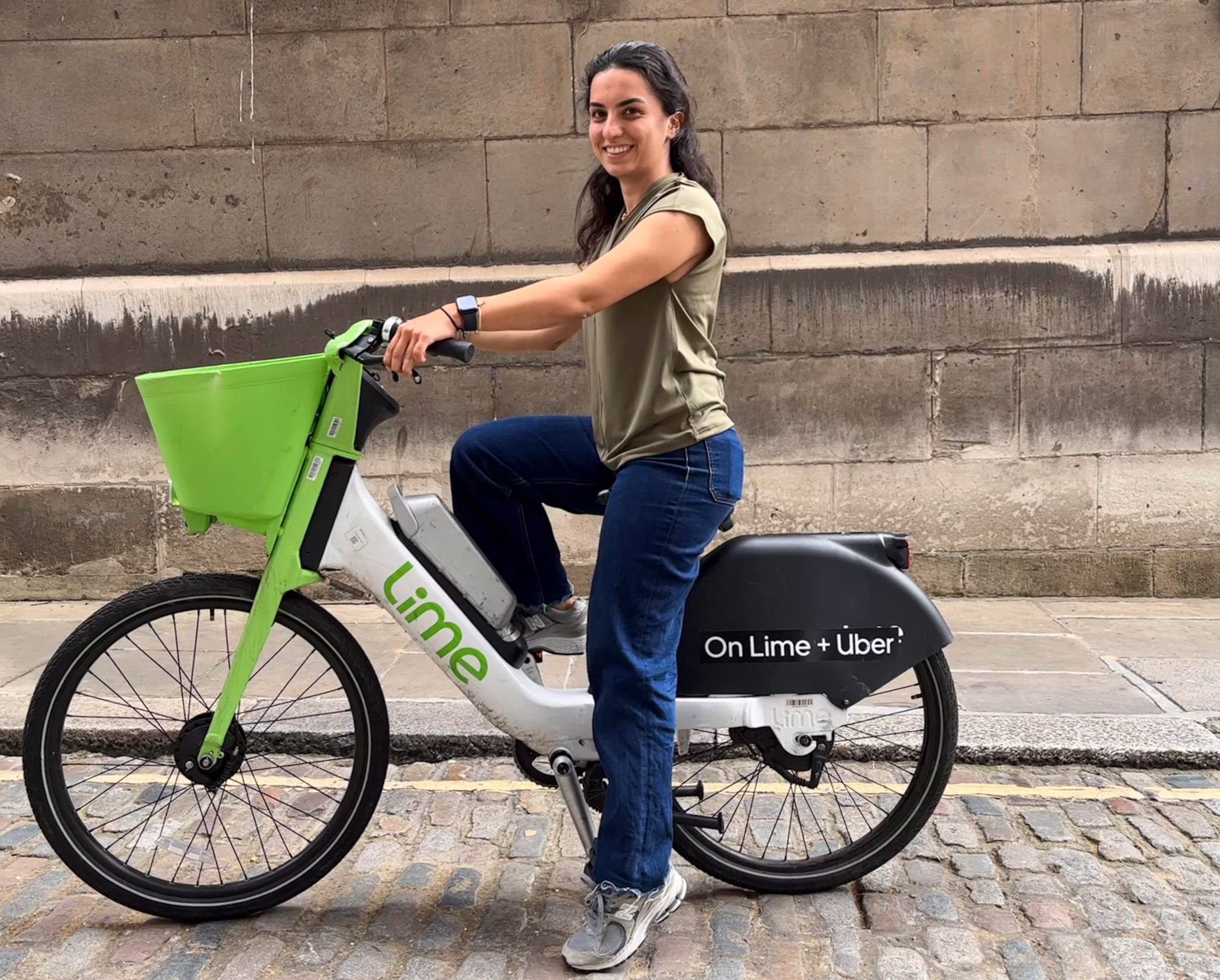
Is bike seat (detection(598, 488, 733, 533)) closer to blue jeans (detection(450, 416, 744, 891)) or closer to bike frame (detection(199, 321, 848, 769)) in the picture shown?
blue jeans (detection(450, 416, 744, 891))

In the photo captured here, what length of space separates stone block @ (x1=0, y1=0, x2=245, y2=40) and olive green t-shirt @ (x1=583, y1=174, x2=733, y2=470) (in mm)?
4193

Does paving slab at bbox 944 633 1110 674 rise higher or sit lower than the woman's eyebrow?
lower

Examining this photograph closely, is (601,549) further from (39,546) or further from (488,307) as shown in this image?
(39,546)

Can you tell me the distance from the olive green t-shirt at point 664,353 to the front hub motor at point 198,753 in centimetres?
114

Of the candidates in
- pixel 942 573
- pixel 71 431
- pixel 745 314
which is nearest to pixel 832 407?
pixel 745 314

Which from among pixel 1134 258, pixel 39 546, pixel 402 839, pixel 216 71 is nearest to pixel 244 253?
pixel 216 71

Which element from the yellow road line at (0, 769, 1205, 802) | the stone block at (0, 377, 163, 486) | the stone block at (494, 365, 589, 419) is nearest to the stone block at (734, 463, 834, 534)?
the stone block at (494, 365, 589, 419)

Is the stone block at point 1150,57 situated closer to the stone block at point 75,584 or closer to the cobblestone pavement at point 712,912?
the cobblestone pavement at point 712,912

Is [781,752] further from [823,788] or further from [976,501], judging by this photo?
[976,501]

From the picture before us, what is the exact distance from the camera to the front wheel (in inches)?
110

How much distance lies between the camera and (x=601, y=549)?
267 centimetres

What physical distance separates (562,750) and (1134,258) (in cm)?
448

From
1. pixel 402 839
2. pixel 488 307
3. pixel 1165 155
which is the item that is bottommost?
pixel 402 839

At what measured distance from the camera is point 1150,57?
589 cm
